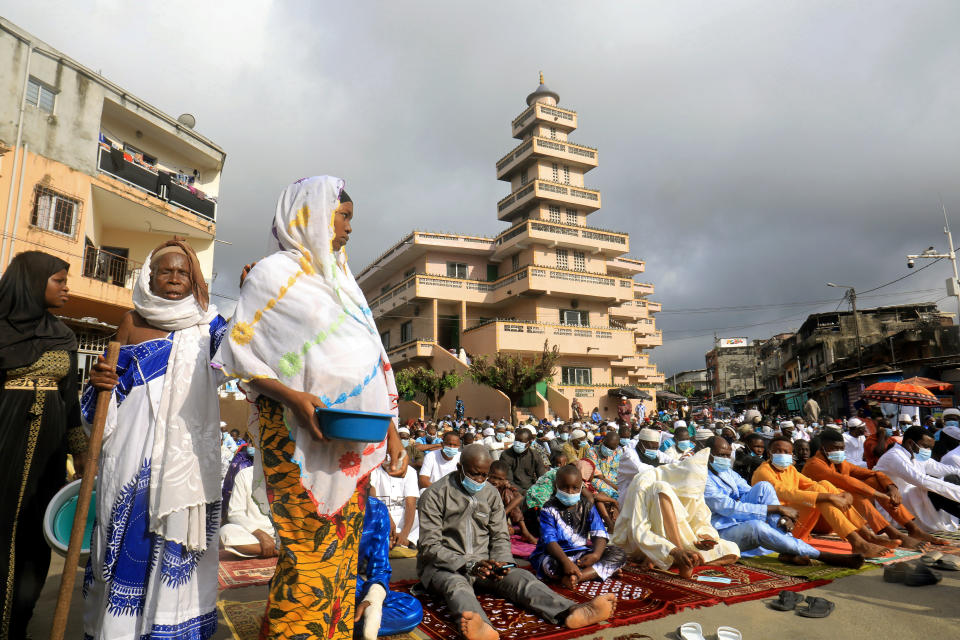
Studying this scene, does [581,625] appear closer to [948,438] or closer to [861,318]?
[948,438]

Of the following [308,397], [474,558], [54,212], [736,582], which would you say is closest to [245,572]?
[474,558]

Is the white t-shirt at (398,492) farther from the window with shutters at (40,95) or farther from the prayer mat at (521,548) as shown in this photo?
the window with shutters at (40,95)

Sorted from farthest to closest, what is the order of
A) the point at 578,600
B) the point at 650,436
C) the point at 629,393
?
the point at 629,393 → the point at 650,436 → the point at 578,600

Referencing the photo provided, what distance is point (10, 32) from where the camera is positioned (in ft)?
36.6

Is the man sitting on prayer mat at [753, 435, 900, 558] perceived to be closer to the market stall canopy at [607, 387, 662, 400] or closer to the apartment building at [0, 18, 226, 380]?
the apartment building at [0, 18, 226, 380]

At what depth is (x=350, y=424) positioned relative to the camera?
152cm

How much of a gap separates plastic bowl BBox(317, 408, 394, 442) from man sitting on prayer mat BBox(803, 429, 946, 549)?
5450 millimetres

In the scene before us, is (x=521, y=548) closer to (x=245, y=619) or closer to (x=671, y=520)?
(x=671, y=520)

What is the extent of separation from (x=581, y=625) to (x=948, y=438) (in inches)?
233

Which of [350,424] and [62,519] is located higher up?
[350,424]

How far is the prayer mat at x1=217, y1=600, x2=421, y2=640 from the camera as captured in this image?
9.10 ft

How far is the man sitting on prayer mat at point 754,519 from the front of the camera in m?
4.34

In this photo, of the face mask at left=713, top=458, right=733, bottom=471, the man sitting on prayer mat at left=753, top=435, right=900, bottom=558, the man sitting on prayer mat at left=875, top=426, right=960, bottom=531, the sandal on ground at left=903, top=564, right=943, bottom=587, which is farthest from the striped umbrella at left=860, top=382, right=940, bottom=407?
the sandal on ground at left=903, top=564, right=943, bottom=587

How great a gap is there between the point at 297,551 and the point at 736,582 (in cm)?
338
